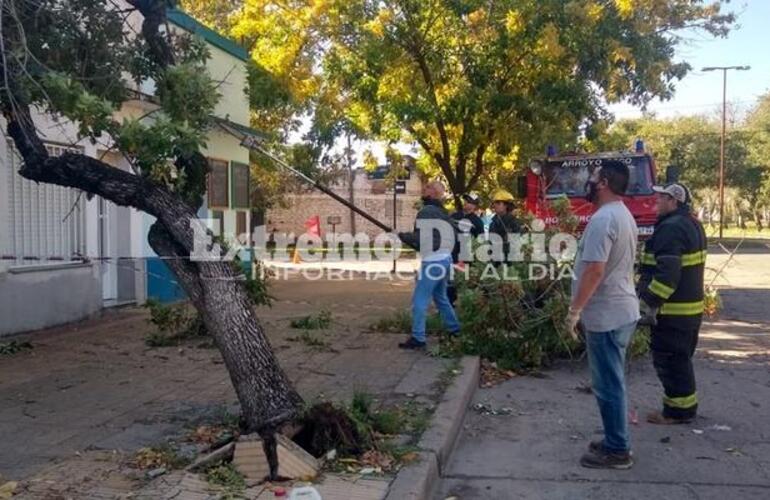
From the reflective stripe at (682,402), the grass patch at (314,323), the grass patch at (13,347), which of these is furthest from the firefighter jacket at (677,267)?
the grass patch at (13,347)

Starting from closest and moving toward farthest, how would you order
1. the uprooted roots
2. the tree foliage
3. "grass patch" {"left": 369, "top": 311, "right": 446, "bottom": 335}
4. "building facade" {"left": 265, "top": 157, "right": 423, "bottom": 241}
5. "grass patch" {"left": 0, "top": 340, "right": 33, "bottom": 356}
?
the uprooted roots
"grass patch" {"left": 0, "top": 340, "right": 33, "bottom": 356}
"grass patch" {"left": 369, "top": 311, "right": 446, "bottom": 335}
"building facade" {"left": 265, "top": 157, "right": 423, "bottom": 241}
the tree foliage

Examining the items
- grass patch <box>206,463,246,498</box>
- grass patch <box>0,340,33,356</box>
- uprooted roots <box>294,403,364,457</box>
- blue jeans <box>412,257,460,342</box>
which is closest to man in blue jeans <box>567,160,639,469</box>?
uprooted roots <box>294,403,364,457</box>

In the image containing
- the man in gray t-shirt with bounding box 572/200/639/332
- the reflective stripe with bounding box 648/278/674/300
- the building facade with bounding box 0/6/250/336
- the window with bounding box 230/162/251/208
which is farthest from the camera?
the window with bounding box 230/162/251/208

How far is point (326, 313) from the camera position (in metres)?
10.6

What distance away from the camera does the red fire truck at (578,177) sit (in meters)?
13.0

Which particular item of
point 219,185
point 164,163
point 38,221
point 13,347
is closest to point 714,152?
point 219,185

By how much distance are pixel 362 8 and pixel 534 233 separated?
7.75 m

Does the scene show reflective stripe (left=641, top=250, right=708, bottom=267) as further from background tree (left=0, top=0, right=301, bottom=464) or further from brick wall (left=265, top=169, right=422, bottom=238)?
brick wall (left=265, top=169, right=422, bottom=238)

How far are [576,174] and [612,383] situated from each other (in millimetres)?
8852

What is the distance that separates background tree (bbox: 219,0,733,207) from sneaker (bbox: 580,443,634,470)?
9.65 meters

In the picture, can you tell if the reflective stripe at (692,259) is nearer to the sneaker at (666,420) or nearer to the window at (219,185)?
the sneaker at (666,420)

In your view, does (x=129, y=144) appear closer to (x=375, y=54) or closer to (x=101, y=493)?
(x=101, y=493)

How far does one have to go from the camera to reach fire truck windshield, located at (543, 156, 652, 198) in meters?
13.4

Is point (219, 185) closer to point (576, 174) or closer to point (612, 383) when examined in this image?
point (576, 174)
